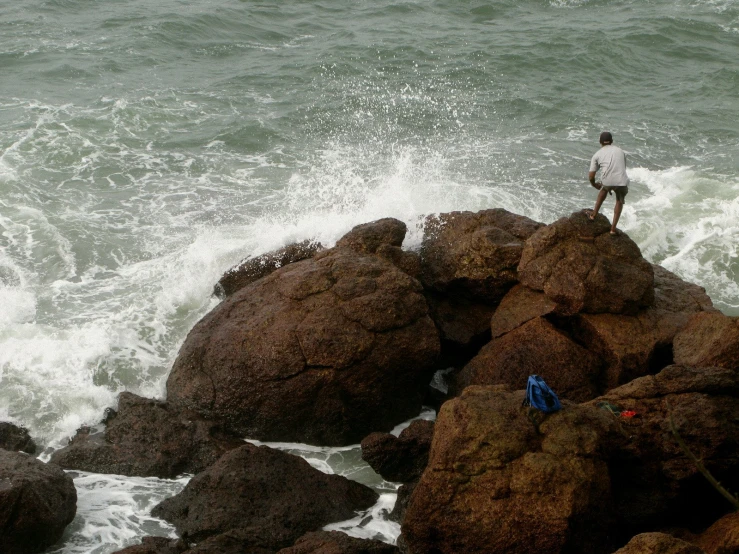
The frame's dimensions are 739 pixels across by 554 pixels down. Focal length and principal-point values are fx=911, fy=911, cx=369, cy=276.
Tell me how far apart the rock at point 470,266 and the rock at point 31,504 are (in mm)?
4351

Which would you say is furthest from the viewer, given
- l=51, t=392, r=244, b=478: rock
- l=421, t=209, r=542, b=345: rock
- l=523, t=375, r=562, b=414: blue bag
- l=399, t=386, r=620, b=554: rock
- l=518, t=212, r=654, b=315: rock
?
l=421, t=209, r=542, b=345: rock

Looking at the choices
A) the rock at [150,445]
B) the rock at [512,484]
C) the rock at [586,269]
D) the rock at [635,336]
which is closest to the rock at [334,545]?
the rock at [512,484]

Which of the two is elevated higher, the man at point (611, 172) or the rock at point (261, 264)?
the man at point (611, 172)

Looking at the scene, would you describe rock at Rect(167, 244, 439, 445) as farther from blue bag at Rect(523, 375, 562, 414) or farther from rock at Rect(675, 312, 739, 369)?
rock at Rect(675, 312, 739, 369)

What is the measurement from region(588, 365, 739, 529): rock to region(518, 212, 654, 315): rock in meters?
2.11

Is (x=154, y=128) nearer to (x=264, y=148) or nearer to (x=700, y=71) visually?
(x=264, y=148)

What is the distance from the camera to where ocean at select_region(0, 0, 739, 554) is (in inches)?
440

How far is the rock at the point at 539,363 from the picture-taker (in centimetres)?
910

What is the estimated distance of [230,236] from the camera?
13734 millimetres

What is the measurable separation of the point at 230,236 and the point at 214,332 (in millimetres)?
4126

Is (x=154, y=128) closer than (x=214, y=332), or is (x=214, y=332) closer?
(x=214, y=332)

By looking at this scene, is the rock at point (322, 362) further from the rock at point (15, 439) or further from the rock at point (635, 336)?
the rock at point (635, 336)

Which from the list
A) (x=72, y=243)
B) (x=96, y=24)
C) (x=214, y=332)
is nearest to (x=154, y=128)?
(x=72, y=243)

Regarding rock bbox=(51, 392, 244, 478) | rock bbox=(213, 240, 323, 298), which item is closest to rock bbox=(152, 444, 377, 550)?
rock bbox=(51, 392, 244, 478)
